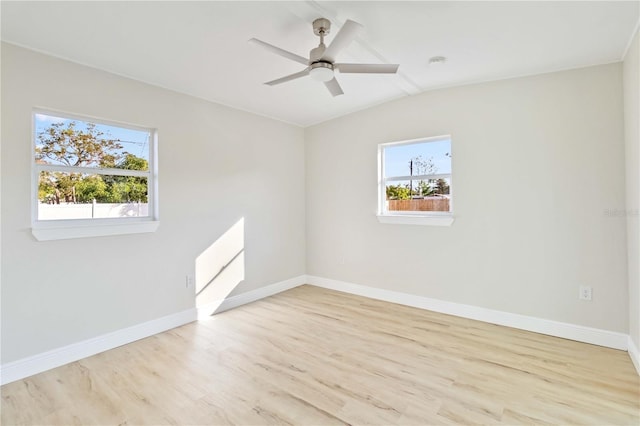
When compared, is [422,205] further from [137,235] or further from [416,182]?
[137,235]

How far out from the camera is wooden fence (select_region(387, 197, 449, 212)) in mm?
3715

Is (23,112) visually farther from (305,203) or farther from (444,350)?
(444,350)

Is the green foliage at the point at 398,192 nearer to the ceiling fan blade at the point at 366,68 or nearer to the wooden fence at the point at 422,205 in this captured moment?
the wooden fence at the point at 422,205

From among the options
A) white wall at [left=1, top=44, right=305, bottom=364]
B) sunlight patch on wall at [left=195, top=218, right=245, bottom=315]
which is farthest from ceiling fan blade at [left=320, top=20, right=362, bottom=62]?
sunlight patch on wall at [left=195, top=218, right=245, bottom=315]

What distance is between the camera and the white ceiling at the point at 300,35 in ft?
6.76

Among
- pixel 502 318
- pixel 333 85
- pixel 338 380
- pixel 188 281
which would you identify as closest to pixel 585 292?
pixel 502 318

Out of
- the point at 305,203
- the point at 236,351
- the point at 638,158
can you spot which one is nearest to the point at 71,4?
the point at 236,351

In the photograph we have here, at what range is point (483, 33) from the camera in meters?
2.36

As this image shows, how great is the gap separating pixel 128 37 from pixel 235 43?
2.58 ft

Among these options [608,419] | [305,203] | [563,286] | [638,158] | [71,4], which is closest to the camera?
[608,419]

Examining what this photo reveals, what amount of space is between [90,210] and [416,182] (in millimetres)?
3523

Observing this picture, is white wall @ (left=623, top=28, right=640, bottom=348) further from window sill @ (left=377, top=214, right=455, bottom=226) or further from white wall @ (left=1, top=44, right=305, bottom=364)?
white wall @ (left=1, top=44, right=305, bottom=364)

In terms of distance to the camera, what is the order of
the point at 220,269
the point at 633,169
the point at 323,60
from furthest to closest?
the point at 220,269 → the point at 633,169 → the point at 323,60

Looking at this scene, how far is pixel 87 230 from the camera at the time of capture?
2.67 metres
